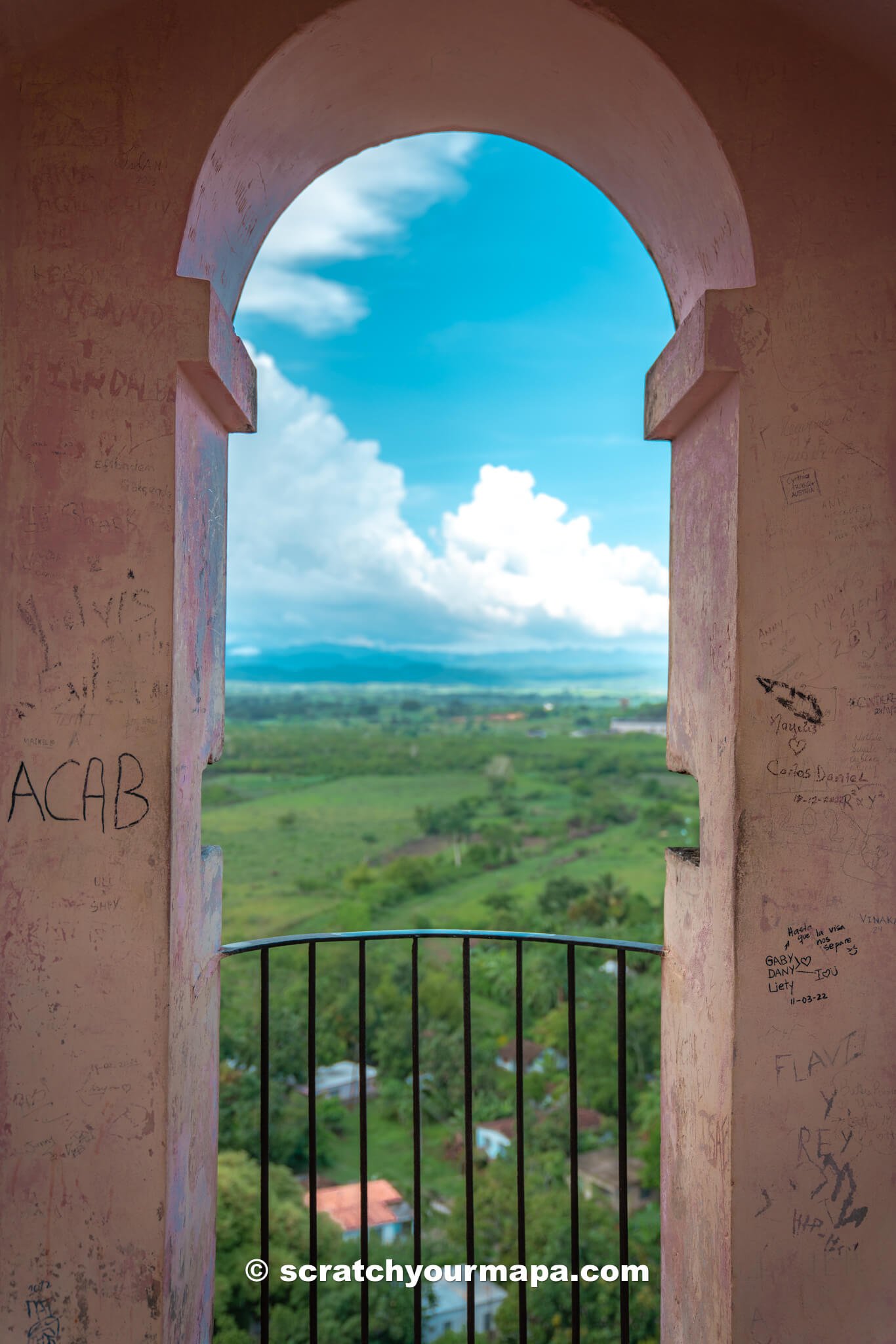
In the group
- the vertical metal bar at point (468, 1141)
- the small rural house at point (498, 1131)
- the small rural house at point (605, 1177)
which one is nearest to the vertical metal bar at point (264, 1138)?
the vertical metal bar at point (468, 1141)

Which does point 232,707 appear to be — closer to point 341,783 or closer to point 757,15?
point 341,783

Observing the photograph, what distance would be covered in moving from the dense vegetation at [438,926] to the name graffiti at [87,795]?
4.26m

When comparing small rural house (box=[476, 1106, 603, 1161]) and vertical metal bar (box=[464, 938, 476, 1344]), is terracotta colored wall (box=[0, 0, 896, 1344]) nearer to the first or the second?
vertical metal bar (box=[464, 938, 476, 1344])

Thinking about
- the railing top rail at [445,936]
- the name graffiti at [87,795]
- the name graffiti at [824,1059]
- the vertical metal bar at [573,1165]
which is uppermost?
the name graffiti at [87,795]

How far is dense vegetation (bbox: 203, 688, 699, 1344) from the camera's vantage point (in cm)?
2228

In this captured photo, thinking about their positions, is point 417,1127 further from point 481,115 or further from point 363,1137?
point 481,115

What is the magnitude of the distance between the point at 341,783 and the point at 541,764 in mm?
14200

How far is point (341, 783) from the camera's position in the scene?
180ft

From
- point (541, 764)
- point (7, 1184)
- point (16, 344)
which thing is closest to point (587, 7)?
point (16, 344)

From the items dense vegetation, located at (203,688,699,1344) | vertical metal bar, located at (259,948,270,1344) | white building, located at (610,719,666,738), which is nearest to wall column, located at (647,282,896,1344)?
vertical metal bar, located at (259,948,270,1344)

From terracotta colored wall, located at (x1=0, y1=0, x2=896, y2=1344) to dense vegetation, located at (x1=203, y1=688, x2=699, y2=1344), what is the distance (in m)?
3.57

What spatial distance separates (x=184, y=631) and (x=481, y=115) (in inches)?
76.9

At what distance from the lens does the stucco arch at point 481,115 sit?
212 cm

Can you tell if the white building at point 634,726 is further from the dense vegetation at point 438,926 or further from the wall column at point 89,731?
the wall column at point 89,731
